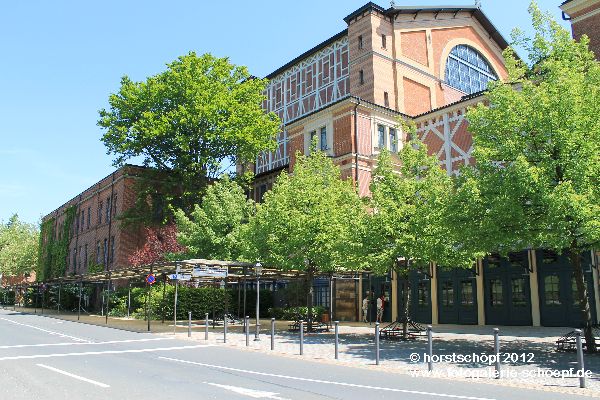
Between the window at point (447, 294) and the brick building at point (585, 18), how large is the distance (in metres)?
13.1

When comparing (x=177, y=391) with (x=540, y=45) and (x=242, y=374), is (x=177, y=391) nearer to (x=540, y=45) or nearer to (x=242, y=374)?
(x=242, y=374)

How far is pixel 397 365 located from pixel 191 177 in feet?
96.8

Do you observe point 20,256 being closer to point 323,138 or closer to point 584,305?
point 323,138

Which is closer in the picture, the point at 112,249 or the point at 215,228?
the point at 215,228

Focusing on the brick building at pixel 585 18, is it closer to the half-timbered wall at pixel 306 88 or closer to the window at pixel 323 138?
the window at pixel 323 138

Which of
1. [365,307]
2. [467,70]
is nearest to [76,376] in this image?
[365,307]

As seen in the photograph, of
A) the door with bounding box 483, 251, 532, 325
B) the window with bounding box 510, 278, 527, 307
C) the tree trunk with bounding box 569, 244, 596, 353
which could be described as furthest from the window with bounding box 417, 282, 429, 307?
the tree trunk with bounding box 569, 244, 596, 353

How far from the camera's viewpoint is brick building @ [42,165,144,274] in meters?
44.4

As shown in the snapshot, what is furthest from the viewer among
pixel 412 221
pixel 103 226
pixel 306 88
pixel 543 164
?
pixel 103 226

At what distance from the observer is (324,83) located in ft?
143

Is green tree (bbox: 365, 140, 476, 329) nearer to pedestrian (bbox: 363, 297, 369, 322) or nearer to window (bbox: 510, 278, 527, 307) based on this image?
window (bbox: 510, 278, 527, 307)

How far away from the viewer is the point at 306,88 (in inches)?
1800

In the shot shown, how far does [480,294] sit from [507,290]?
1352mm

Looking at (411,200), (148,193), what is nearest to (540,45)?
(411,200)
